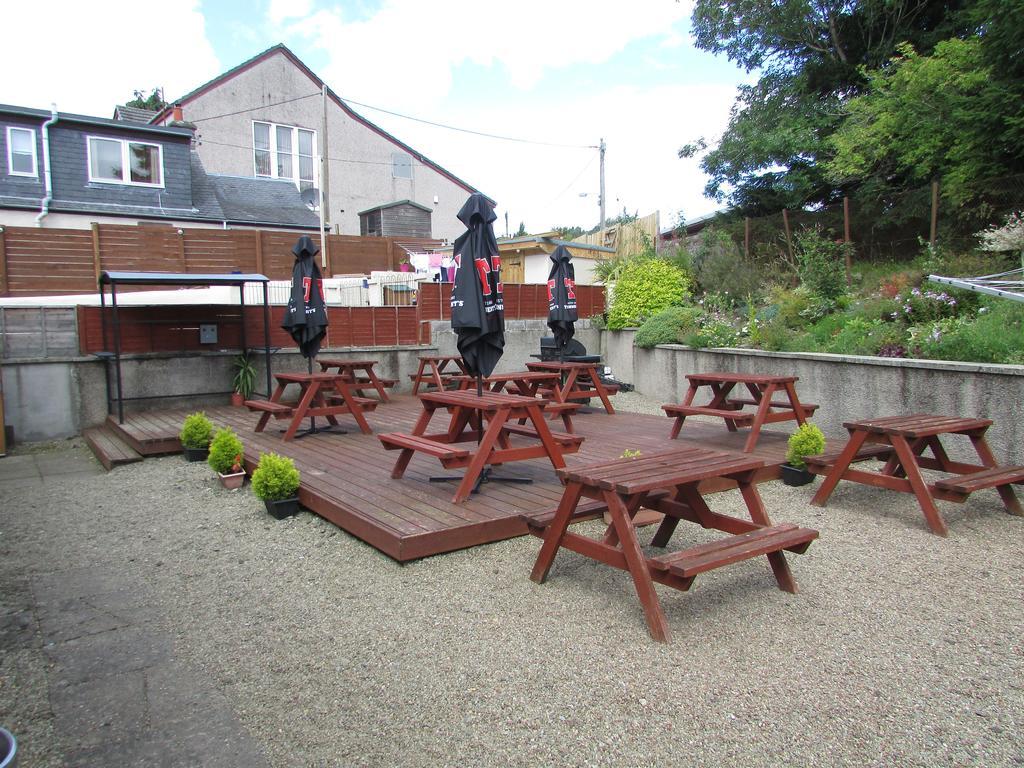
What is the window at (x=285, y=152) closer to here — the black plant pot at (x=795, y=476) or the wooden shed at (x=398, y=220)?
the wooden shed at (x=398, y=220)

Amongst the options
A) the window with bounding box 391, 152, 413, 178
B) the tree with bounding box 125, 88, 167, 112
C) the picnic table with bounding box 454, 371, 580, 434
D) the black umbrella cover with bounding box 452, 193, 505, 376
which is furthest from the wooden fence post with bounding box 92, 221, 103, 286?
the tree with bounding box 125, 88, 167, 112

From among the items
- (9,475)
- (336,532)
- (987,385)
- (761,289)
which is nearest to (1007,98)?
(761,289)

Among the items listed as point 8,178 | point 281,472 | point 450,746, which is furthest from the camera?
point 8,178

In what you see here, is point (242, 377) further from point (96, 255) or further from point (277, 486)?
point (277, 486)

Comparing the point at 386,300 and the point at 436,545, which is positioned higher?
the point at 386,300

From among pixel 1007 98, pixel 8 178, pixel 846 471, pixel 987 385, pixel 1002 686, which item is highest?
pixel 8 178

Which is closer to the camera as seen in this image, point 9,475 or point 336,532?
point 336,532

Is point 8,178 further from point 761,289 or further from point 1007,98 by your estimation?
point 1007,98

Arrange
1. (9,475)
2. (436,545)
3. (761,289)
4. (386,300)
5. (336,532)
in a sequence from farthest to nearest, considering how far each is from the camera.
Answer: (386,300), (761,289), (9,475), (336,532), (436,545)

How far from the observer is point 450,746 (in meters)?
2.36

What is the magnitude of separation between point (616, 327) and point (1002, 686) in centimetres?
1050

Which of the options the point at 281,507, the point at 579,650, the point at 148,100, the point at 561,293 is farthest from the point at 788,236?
the point at 148,100

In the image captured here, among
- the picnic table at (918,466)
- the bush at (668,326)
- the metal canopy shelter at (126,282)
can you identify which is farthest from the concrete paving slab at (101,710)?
the bush at (668,326)

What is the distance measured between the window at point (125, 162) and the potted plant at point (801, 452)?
62.0ft
